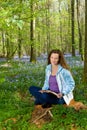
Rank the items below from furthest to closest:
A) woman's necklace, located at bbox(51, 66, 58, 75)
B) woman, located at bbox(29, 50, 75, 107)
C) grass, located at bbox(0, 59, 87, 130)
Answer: woman's necklace, located at bbox(51, 66, 58, 75), woman, located at bbox(29, 50, 75, 107), grass, located at bbox(0, 59, 87, 130)

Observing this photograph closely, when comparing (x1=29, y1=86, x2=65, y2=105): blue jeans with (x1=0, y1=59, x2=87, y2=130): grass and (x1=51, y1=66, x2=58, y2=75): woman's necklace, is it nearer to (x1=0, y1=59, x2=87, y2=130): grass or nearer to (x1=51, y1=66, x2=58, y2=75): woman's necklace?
(x1=0, y1=59, x2=87, y2=130): grass

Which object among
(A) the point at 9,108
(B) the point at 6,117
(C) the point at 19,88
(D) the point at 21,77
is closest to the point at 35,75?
(D) the point at 21,77

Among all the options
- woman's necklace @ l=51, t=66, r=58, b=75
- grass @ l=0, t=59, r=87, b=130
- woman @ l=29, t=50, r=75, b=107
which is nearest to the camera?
grass @ l=0, t=59, r=87, b=130

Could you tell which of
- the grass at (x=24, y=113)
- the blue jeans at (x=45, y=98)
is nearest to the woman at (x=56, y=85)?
the blue jeans at (x=45, y=98)

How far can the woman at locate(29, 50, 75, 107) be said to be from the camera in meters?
7.24

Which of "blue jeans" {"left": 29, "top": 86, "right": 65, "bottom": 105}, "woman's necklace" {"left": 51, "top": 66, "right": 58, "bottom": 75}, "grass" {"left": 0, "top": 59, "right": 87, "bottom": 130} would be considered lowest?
"grass" {"left": 0, "top": 59, "right": 87, "bottom": 130}

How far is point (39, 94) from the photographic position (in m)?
7.23

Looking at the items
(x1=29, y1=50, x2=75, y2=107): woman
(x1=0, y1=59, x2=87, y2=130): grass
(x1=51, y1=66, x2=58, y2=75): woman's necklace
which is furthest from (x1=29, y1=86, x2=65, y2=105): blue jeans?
(x1=51, y1=66, x2=58, y2=75): woman's necklace

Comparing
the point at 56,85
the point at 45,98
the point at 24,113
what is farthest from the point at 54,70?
the point at 24,113

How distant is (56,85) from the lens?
756 centimetres

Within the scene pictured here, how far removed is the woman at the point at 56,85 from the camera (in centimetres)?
724

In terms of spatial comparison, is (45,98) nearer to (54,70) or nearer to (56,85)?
(56,85)

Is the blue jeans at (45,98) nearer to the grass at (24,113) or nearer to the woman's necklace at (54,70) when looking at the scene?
the grass at (24,113)

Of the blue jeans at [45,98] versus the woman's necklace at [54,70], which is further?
the woman's necklace at [54,70]
